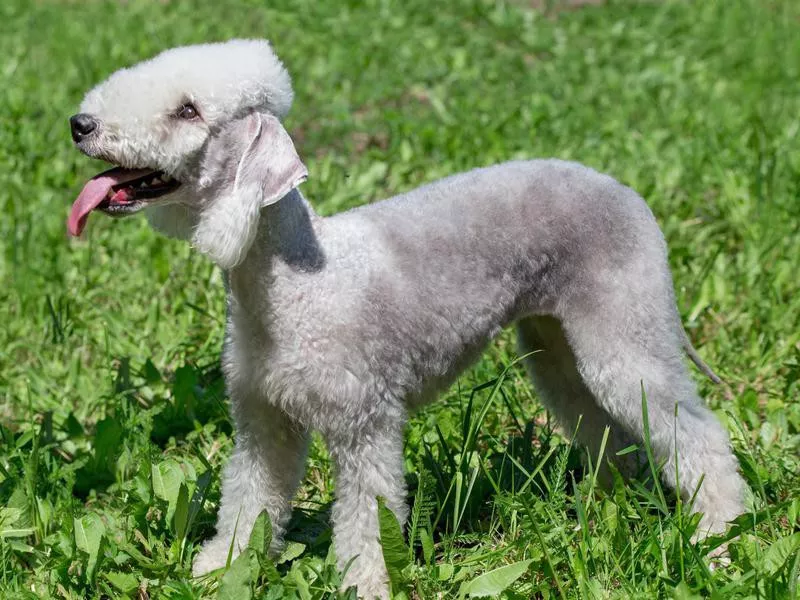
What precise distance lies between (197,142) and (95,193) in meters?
0.28

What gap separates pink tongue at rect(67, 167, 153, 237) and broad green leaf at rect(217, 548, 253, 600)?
3.09 feet

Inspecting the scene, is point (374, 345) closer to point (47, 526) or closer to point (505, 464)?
point (505, 464)

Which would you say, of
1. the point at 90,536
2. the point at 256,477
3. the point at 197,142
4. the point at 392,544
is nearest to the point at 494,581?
the point at 392,544

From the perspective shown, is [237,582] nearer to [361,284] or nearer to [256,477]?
[256,477]

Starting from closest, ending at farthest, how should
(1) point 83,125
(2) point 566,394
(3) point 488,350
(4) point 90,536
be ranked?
(1) point 83,125 → (4) point 90,536 → (2) point 566,394 → (3) point 488,350

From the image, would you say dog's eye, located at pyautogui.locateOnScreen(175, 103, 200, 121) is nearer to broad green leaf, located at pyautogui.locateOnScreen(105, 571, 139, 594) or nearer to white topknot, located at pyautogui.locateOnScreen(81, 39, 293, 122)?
white topknot, located at pyautogui.locateOnScreen(81, 39, 293, 122)

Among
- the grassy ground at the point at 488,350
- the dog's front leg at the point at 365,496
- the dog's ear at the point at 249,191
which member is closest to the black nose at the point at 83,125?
the dog's ear at the point at 249,191

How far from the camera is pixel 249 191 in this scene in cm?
256

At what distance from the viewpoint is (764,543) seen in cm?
309

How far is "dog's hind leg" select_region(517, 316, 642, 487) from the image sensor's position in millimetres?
3465

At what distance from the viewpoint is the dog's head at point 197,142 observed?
2535mm

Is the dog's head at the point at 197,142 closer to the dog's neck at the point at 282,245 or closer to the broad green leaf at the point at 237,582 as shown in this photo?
the dog's neck at the point at 282,245

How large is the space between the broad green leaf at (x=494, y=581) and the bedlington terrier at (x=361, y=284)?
23 centimetres

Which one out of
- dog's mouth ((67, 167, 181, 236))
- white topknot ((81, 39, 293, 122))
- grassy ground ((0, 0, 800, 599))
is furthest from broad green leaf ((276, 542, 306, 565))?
white topknot ((81, 39, 293, 122))
